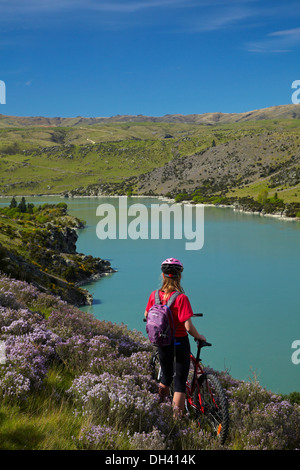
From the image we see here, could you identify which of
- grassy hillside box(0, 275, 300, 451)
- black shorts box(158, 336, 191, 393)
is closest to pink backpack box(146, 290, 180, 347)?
black shorts box(158, 336, 191, 393)

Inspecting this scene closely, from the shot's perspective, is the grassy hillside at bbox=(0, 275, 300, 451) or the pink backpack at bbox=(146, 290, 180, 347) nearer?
the grassy hillside at bbox=(0, 275, 300, 451)

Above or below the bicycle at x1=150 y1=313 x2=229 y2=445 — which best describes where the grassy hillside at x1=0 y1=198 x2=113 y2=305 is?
above

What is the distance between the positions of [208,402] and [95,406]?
179cm

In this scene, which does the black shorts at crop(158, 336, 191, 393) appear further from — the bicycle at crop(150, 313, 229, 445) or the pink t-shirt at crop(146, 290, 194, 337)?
the bicycle at crop(150, 313, 229, 445)

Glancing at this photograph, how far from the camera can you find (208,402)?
6375 millimetres

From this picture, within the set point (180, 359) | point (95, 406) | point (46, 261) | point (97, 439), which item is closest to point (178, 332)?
point (180, 359)

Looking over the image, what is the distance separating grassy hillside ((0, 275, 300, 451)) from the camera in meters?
5.14

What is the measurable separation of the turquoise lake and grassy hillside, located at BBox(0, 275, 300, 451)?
1.83 meters

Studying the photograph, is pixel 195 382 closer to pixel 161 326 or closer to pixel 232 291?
pixel 161 326

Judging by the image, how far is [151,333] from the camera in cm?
603

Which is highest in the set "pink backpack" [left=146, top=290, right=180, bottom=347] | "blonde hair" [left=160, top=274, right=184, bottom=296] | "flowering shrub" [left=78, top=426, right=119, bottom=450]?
"blonde hair" [left=160, top=274, right=184, bottom=296]

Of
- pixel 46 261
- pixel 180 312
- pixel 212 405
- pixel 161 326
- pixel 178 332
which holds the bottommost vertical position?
pixel 212 405

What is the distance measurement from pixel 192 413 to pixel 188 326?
2006 millimetres

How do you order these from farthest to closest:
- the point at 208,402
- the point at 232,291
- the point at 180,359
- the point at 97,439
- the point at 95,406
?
the point at 232,291 < the point at 208,402 < the point at 180,359 < the point at 95,406 < the point at 97,439
